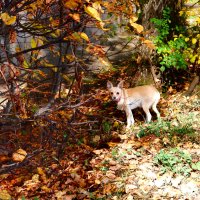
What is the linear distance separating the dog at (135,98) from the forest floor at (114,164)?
1.32 ft

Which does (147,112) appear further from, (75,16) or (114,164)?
(75,16)

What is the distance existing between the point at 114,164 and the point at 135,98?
256 cm

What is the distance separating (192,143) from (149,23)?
13.2 ft

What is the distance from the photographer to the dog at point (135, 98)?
8.88 m

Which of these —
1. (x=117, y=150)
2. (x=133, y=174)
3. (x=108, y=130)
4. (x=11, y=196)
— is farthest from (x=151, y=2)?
(x=11, y=196)

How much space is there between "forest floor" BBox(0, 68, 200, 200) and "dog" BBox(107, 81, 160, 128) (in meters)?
0.40

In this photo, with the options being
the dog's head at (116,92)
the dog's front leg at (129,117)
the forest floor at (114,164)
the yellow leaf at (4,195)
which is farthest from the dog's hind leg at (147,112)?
the yellow leaf at (4,195)

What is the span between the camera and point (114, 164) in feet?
22.6

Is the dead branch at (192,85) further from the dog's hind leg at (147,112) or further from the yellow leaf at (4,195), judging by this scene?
the yellow leaf at (4,195)

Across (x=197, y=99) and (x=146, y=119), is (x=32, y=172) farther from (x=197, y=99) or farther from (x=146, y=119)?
(x=197, y=99)

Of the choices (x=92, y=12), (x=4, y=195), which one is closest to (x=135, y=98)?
(x=4, y=195)

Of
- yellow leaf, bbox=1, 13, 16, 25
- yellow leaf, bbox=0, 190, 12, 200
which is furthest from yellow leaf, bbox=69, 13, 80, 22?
yellow leaf, bbox=0, 190, 12, 200

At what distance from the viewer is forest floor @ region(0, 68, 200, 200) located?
5.90 metres

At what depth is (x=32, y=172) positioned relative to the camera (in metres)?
7.04
